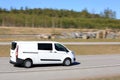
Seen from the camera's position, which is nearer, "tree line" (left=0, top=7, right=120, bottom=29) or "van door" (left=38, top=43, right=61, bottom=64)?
"van door" (left=38, top=43, right=61, bottom=64)

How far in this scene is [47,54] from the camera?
81.0 feet

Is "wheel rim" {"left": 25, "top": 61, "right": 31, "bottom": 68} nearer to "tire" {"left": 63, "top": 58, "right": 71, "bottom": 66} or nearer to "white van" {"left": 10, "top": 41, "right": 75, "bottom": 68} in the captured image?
"white van" {"left": 10, "top": 41, "right": 75, "bottom": 68}

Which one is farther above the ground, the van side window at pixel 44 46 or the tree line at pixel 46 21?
the tree line at pixel 46 21

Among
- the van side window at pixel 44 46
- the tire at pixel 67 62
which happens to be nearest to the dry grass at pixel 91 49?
the van side window at pixel 44 46

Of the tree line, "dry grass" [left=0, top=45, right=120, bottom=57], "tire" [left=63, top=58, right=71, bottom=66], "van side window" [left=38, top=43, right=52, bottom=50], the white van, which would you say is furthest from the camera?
the tree line

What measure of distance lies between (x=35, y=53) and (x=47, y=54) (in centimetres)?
96

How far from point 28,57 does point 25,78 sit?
550 cm

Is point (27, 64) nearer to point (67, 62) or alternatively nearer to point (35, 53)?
point (35, 53)

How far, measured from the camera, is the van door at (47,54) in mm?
24453

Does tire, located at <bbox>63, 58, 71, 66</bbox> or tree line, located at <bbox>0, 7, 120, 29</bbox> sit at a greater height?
tree line, located at <bbox>0, 7, 120, 29</bbox>

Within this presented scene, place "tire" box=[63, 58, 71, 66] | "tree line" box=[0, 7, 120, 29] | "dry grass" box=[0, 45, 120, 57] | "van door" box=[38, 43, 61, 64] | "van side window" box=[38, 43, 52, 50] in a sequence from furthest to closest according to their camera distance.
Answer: "tree line" box=[0, 7, 120, 29]
"dry grass" box=[0, 45, 120, 57]
"tire" box=[63, 58, 71, 66]
"van side window" box=[38, 43, 52, 50]
"van door" box=[38, 43, 61, 64]

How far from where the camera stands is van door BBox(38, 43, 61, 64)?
24.5 metres

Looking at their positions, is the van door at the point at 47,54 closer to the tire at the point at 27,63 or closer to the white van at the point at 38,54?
the white van at the point at 38,54

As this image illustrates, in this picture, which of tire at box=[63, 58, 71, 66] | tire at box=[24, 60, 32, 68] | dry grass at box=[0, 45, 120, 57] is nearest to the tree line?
dry grass at box=[0, 45, 120, 57]
